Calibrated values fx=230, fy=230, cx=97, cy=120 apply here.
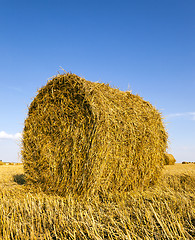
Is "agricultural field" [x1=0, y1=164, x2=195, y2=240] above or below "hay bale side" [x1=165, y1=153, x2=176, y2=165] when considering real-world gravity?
below

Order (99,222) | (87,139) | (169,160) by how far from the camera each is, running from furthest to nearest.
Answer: (169,160) < (87,139) < (99,222)

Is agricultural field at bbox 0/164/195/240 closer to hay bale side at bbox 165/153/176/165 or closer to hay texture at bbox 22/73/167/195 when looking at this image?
hay texture at bbox 22/73/167/195

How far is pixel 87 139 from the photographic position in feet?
14.8

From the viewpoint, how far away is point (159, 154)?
6352mm

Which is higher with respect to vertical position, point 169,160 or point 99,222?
point 169,160

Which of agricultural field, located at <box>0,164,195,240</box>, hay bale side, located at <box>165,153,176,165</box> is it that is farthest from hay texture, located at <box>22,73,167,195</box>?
hay bale side, located at <box>165,153,176,165</box>

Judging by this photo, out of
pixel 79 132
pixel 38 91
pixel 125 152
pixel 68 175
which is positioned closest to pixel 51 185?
pixel 68 175

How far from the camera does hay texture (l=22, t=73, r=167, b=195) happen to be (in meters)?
4.48

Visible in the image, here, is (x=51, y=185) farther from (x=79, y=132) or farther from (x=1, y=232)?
(x=1, y=232)

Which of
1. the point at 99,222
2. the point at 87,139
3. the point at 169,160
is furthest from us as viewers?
the point at 169,160

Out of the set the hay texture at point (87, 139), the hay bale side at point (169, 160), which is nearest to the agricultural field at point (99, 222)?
the hay texture at point (87, 139)

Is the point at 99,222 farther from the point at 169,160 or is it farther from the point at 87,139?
the point at 169,160

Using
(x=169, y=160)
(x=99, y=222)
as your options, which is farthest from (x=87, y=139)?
(x=169, y=160)

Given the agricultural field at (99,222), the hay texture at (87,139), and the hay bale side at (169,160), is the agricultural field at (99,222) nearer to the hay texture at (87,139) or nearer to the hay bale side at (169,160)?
the hay texture at (87,139)
